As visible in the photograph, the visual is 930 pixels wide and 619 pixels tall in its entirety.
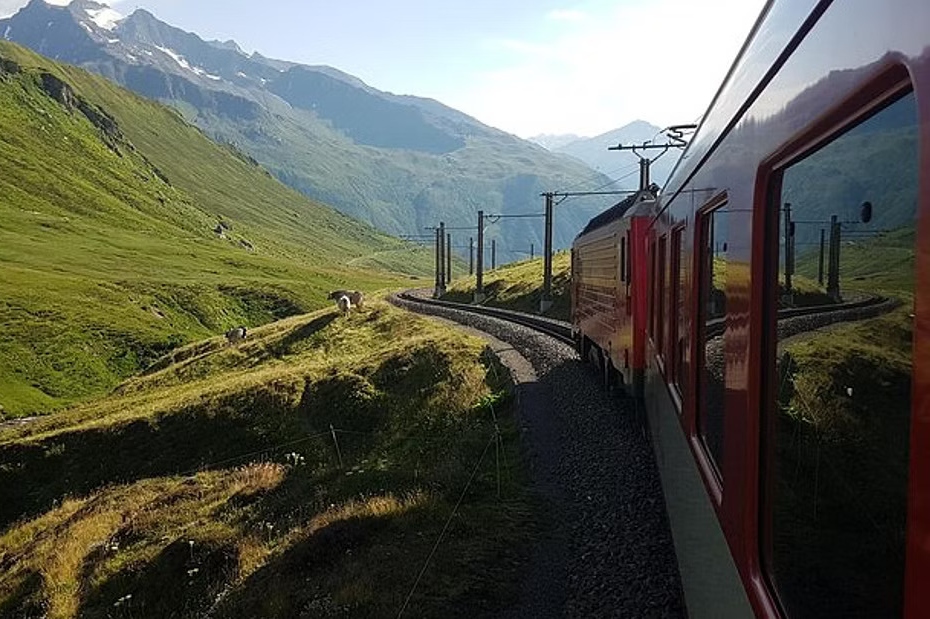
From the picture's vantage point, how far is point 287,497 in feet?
54.1

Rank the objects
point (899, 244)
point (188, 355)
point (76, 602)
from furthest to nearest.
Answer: point (188, 355)
point (76, 602)
point (899, 244)

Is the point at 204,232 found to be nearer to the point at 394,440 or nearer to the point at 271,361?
the point at 271,361

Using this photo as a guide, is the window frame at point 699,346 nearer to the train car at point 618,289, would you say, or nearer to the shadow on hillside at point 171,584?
the train car at point 618,289

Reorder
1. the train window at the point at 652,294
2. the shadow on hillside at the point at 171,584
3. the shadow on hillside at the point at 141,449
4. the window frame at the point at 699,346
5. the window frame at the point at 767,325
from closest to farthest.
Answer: the window frame at the point at 767,325 → the window frame at the point at 699,346 → the train window at the point at 652,294 → the shadow on hillside at the point at 171,584 → the shadow on hillside at the point at 141,449

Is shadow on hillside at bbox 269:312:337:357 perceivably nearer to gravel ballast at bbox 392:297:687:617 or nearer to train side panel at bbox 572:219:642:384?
train side panel at bbox 572:219:642:384

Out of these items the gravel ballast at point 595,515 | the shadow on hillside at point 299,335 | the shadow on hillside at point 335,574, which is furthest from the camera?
the shadow on hillside at point 299,335

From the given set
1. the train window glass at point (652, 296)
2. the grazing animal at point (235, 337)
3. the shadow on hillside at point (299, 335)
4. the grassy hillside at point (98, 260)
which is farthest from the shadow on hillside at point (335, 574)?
the grassy hillside at point (98, 260)

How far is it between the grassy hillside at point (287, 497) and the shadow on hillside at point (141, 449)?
0.24 feet

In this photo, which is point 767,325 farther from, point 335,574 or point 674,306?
point 335,574

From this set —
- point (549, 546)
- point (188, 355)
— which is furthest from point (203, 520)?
point (188, 355)

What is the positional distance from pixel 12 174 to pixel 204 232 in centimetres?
3526

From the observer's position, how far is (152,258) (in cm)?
11175

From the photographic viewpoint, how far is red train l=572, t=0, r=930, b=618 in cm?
190

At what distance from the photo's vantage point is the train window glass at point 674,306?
7.23m
